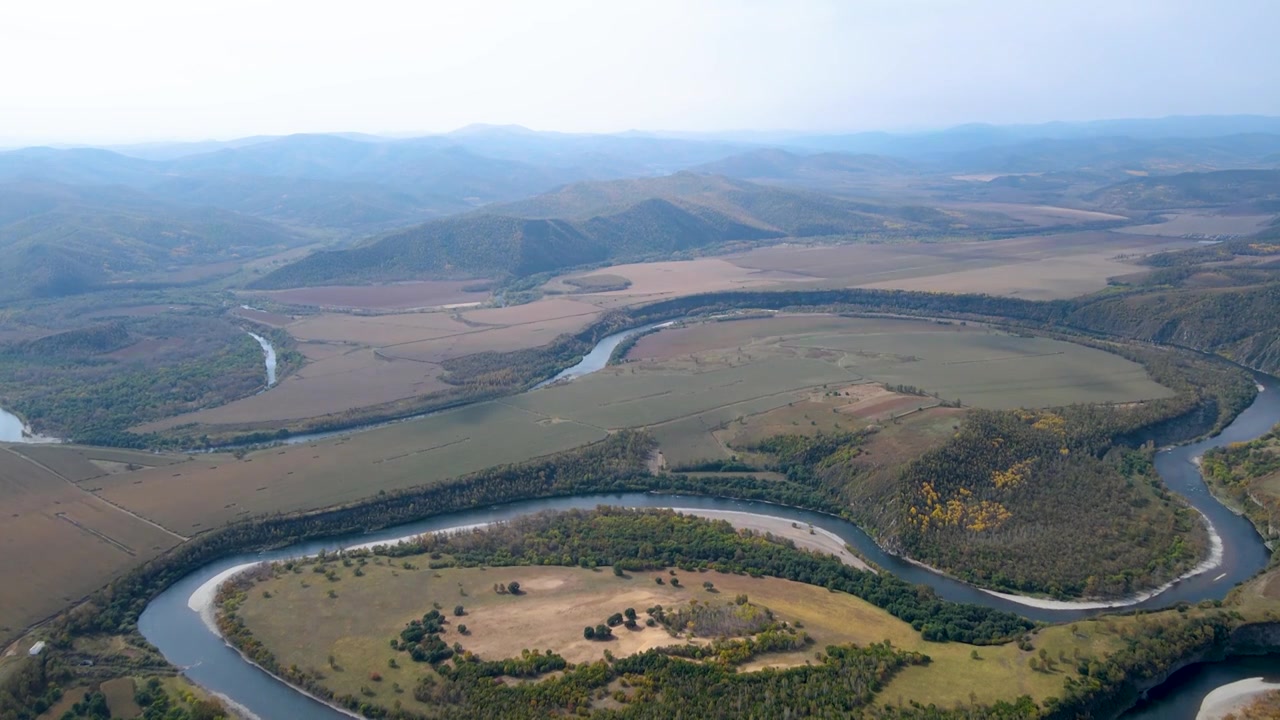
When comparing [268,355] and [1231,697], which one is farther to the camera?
[268,355]

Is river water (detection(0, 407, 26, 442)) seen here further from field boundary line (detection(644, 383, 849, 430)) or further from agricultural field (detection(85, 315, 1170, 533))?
field boundary line (detection(644, 383, 849, 430))

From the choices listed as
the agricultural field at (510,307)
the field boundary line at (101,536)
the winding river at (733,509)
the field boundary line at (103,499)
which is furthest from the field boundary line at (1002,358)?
the field boundary line at (101,536)

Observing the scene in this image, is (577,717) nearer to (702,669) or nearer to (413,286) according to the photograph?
(702,669)

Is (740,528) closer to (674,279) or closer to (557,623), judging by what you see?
(557,623)

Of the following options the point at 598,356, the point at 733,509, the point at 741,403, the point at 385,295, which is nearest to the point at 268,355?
the point at 385,295

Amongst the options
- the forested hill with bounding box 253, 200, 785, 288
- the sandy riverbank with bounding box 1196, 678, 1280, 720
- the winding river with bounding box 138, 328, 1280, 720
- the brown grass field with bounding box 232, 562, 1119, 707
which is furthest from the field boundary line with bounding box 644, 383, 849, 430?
the forested hill with bounding box 253, 200, 785, 288

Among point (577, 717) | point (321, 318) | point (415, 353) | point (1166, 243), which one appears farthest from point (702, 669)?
point (1166, 243)
